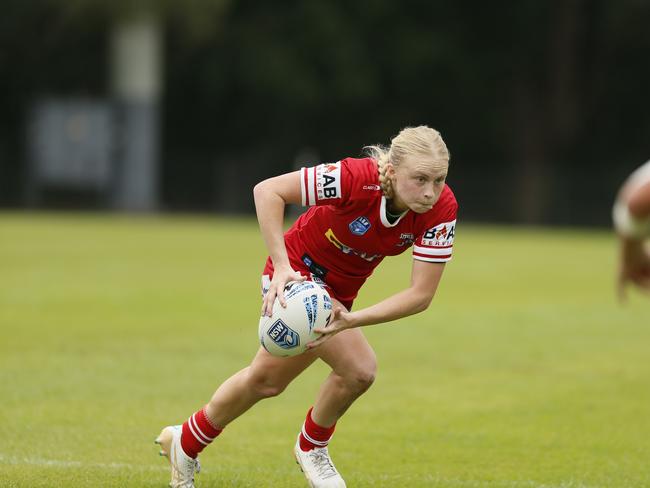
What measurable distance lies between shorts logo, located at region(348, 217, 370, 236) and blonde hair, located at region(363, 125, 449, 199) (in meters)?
0.18

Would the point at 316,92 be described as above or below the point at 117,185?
above

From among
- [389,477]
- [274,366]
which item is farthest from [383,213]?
[389,477]

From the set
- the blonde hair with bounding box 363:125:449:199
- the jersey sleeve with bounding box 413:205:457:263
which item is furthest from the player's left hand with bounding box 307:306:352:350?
the blonde hair with bounding box 363:125:449:199

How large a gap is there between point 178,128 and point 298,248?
40.9m

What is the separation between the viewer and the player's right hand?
5.64 metres

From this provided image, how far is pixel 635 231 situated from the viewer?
3.95 meters

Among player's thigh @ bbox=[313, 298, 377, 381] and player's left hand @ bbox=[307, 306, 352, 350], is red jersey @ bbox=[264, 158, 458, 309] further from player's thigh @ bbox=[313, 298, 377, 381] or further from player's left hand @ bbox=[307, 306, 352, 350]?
player's left hand @ bbox=[307, 306, 352, 350]

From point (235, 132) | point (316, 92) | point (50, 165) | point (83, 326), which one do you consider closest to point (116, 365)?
point (83, 326)

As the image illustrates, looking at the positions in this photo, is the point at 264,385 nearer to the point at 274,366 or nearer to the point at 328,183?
the point at 274,366

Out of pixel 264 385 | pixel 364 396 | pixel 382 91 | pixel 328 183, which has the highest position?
pixel 328 183

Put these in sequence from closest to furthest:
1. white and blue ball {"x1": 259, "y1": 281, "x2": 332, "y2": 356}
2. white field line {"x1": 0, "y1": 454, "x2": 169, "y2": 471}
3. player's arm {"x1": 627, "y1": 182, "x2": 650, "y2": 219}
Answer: player's arm {"x1": 627, "y1": 182, "x2": 650, "y2": 219} < white and blue ball {"x1": 259, "y1": 281, "x2": 332, "y2": 356} < white field line {"x1": 0, "y1": 454, "x2": 169, "y2": 471}

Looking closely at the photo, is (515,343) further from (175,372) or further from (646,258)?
(646,258)

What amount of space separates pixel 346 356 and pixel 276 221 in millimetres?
767

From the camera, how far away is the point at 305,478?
6.43 m
